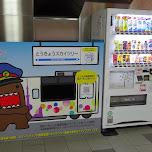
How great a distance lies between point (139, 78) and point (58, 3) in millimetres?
2068

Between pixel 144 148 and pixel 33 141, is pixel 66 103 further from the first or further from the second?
pixel 144 148

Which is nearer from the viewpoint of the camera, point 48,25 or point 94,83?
Result: point 94,83

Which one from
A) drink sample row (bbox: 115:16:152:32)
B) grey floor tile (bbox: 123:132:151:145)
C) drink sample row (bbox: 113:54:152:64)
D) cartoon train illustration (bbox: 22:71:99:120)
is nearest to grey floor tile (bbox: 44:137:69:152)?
cartoon train illustration (bbox: 22:71:99:120)

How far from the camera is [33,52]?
3471 mm

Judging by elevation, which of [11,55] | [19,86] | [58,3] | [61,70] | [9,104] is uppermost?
[58,3]

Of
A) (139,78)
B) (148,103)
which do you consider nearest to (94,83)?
(139,78)

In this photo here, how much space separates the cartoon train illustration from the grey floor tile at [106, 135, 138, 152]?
0.58 m

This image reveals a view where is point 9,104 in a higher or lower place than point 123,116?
higher

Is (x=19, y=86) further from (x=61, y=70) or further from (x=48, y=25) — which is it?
(x=48, y=25)

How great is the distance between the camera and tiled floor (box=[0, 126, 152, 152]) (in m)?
3.40

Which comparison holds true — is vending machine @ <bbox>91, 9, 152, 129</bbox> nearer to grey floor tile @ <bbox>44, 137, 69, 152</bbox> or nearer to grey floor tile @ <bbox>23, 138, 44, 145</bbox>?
grey floor tile @ <bbox>44, 137, 69, 152</bbox>

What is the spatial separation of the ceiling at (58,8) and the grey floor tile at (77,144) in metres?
2.36

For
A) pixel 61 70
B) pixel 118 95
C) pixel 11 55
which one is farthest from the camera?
pixel 118 95

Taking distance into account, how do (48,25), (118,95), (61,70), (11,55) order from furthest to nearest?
(48,25) → (118,95) → (61,70) → (11,55)
